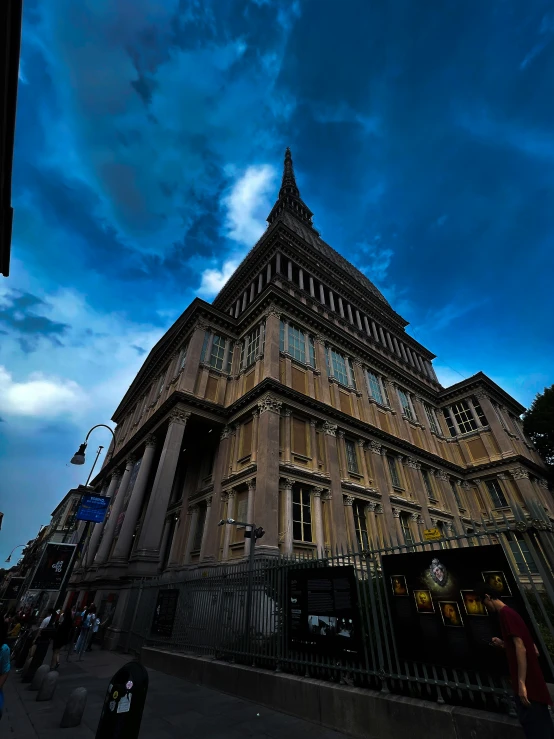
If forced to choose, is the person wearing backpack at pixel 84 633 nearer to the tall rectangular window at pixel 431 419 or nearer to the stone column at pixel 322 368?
the stone column at pixel 322 368

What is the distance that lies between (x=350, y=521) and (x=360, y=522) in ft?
4.79

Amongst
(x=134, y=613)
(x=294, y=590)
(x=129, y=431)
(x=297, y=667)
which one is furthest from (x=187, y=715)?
(x=129, y=431)

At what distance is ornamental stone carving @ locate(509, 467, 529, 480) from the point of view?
26.5m

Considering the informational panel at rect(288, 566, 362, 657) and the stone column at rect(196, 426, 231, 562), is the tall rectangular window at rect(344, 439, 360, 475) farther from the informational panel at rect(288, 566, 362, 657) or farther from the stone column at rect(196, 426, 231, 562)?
the informational panel at rect(288, 566, 362, 657)

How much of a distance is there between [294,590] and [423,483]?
69.3 ft

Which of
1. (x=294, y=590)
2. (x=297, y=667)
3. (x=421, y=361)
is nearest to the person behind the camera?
(x=297, y=667)

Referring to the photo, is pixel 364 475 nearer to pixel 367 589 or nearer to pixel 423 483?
pixel 423 483

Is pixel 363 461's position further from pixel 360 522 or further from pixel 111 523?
pixel 111 523

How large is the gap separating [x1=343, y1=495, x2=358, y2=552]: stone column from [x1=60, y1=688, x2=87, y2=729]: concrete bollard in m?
14.0

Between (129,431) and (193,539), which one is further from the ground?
(129,431)

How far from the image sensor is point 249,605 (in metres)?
7.73

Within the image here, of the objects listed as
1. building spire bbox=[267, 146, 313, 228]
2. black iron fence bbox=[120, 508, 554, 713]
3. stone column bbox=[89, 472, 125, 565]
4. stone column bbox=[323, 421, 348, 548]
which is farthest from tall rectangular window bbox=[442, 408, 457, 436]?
building spire bbox=[267, 146, 313, 228]

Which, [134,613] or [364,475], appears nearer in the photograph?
[134,613]

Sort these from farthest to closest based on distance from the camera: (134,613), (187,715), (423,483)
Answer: (423,483)
(134,613)
(187,715)
